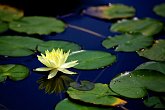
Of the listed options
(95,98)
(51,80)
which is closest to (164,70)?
(95,98)

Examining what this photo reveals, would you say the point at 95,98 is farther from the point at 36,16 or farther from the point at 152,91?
the point at 36,16

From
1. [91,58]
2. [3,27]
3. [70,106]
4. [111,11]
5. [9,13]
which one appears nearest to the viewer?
[70,106]

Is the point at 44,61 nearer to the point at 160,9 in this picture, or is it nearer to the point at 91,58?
the point at 91,58

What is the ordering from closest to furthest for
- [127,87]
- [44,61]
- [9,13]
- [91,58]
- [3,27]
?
[127,87], [44,61], [91,58], [3,27], [9,13]

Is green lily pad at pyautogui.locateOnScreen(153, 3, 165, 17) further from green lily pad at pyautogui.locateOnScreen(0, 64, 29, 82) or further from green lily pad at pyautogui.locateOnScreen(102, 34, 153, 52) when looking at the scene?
green lily pad at pyautogui.locateOnScreen(0, 64, 29, 82)

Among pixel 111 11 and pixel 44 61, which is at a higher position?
pixel 111 11

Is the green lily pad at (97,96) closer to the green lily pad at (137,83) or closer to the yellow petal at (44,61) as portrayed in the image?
the green lily pad at (137,83)

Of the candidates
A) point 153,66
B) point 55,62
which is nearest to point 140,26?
point 153,66
